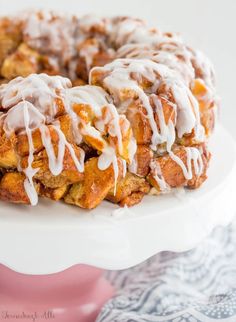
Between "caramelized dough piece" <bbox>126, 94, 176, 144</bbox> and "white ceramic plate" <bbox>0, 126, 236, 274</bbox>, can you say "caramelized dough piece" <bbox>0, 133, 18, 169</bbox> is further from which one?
"caramelized dough piece" <bbox>126, 94, 176, 144</bbox>

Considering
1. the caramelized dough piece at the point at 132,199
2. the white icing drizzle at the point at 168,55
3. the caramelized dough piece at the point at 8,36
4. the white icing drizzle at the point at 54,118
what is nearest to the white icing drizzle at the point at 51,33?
the caramelized dough piece at the point at 8,36

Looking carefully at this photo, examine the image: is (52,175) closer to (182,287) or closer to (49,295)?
(49,295)

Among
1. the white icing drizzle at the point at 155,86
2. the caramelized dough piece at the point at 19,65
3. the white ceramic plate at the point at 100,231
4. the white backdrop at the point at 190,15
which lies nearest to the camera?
the white ceramic plate at the point at 100,231

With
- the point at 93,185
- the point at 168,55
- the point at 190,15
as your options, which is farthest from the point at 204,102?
the point at 190,15

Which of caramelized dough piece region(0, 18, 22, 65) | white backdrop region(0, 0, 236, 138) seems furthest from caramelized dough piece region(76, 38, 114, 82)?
white backdrop region(0, 0, 236, 138)

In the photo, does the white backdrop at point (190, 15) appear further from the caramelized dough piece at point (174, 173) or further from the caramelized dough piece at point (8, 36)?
the caramelized dough piece at point (174, 173)

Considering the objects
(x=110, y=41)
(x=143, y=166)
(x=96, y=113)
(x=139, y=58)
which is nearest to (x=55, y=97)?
(x=96, y=113)

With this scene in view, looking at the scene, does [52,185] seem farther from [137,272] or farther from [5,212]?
[137,272]
